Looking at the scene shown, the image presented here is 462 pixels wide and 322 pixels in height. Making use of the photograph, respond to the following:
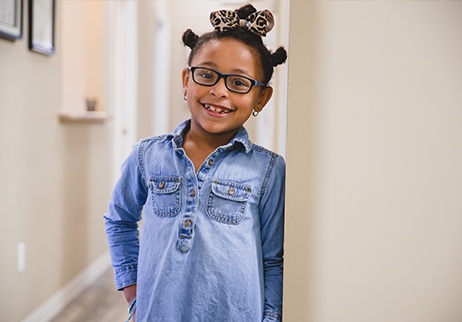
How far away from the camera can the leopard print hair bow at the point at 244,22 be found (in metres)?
0.98

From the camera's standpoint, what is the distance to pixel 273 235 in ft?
3.12

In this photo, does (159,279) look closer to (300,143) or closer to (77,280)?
(300,143)

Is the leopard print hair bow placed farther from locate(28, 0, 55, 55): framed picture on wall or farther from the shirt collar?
locate(28, 0, 55, 55): framed picture on wall

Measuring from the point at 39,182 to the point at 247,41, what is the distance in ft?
5.18

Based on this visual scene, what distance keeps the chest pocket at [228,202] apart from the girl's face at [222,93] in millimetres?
122

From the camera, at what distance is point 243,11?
100 centimetres

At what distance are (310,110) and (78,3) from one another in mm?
2637

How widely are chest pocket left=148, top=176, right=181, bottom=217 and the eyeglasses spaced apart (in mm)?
204

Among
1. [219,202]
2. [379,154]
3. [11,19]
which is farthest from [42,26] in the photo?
[379,154]

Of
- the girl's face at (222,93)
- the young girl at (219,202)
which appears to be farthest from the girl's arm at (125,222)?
the girl's face at (222,93)

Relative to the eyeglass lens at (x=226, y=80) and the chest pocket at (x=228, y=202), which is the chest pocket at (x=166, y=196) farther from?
the eyeglass lens at (x=226, y=80)

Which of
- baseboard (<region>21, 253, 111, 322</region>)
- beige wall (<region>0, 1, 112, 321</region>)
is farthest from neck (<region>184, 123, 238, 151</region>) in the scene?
baseboard (<region>21, 253, 111, 322</region>)

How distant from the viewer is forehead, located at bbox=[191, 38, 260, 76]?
96cm

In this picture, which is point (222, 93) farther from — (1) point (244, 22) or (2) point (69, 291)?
(2) point (69, 291)
